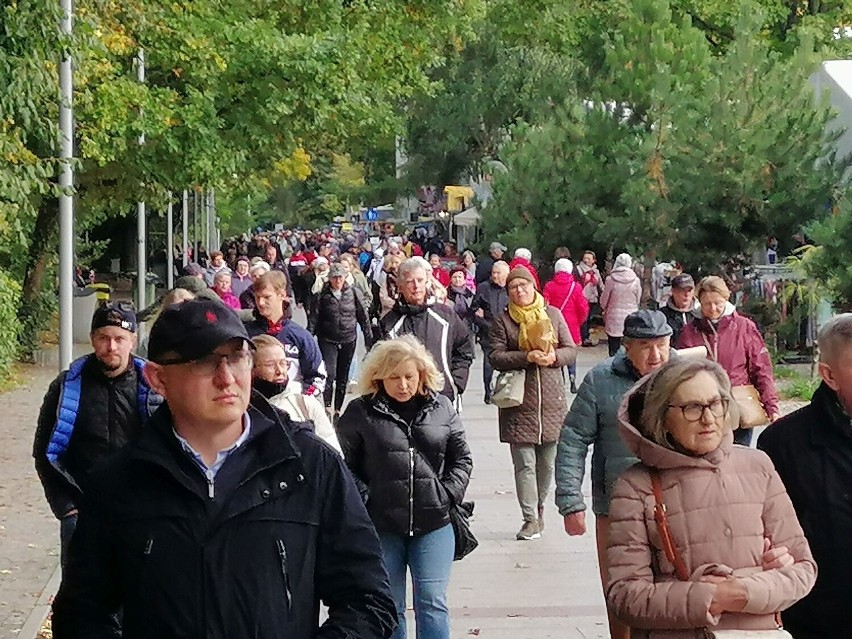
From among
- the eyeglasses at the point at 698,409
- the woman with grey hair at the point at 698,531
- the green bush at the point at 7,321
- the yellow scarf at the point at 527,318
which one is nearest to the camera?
the woman with grey hair at the point at 698,531

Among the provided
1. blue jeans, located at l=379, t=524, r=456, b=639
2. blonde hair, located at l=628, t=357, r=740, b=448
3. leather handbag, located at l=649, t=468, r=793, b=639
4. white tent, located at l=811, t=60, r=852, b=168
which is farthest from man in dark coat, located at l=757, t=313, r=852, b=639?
white tent, located at l=811, t=60, r=852, b=168

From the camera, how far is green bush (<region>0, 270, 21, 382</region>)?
20.0m

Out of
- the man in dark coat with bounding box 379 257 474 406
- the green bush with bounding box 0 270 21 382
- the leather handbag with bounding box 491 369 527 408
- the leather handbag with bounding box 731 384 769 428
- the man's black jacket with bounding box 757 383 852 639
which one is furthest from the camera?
the green bush with bounding box 0 270 21 382

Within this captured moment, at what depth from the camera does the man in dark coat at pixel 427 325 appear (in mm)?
11133

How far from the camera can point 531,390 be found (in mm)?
10547

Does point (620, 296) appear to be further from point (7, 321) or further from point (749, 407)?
point (749, 407)

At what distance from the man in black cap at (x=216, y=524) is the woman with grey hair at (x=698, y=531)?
41.0 inches

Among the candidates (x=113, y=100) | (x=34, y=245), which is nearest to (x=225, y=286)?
(x=113, y=100)

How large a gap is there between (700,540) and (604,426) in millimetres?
2694

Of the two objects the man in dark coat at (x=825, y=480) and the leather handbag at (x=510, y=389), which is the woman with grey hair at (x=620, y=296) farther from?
the man in dark coat at (x=825, y=480)

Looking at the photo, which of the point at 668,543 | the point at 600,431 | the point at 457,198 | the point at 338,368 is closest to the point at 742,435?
the point at 600,431

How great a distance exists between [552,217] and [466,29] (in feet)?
14.0

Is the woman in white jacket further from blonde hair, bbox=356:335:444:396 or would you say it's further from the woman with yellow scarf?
the woman with yellow scarf

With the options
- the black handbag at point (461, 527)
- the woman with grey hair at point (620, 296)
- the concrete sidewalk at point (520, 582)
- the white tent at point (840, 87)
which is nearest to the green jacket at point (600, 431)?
the black handbag at point (461, 527)
